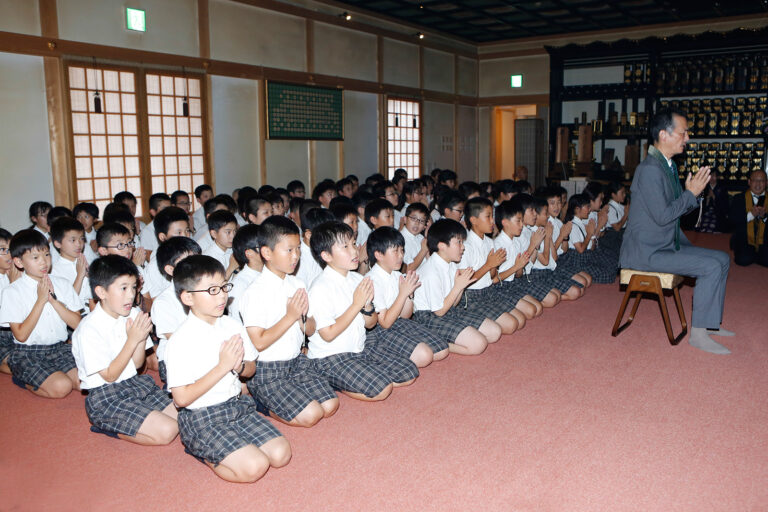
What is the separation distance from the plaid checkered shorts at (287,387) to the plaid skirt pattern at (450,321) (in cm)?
120

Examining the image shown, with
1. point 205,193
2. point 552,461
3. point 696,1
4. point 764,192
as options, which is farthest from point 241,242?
point 696,1

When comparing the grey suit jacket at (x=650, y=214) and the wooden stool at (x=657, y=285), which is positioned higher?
the grey suit jacket at (x=650, y=214)

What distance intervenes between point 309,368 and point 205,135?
6.08m

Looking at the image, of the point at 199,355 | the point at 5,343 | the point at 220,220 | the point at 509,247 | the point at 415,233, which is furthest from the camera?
the point at 415,233

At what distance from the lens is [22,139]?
6.92 metres

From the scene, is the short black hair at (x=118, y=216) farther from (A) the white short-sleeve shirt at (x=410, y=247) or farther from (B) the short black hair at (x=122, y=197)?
(A) the white short-sleeve shirt at (x=410, y=247)

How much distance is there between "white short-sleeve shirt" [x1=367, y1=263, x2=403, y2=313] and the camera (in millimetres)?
3934

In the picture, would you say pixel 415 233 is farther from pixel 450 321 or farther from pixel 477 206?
pixel 450 321

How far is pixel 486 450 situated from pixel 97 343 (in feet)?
6.58

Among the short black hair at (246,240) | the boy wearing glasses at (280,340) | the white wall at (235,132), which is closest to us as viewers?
the boy wearing glasses at (280,340)

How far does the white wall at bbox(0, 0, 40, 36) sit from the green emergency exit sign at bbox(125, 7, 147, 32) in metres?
1.05

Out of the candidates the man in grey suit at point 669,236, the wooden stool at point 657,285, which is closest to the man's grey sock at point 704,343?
the man in grey suit at point 669,236

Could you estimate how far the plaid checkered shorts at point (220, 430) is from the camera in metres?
2.79

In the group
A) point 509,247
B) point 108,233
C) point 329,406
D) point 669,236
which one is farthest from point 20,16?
point 669,236
